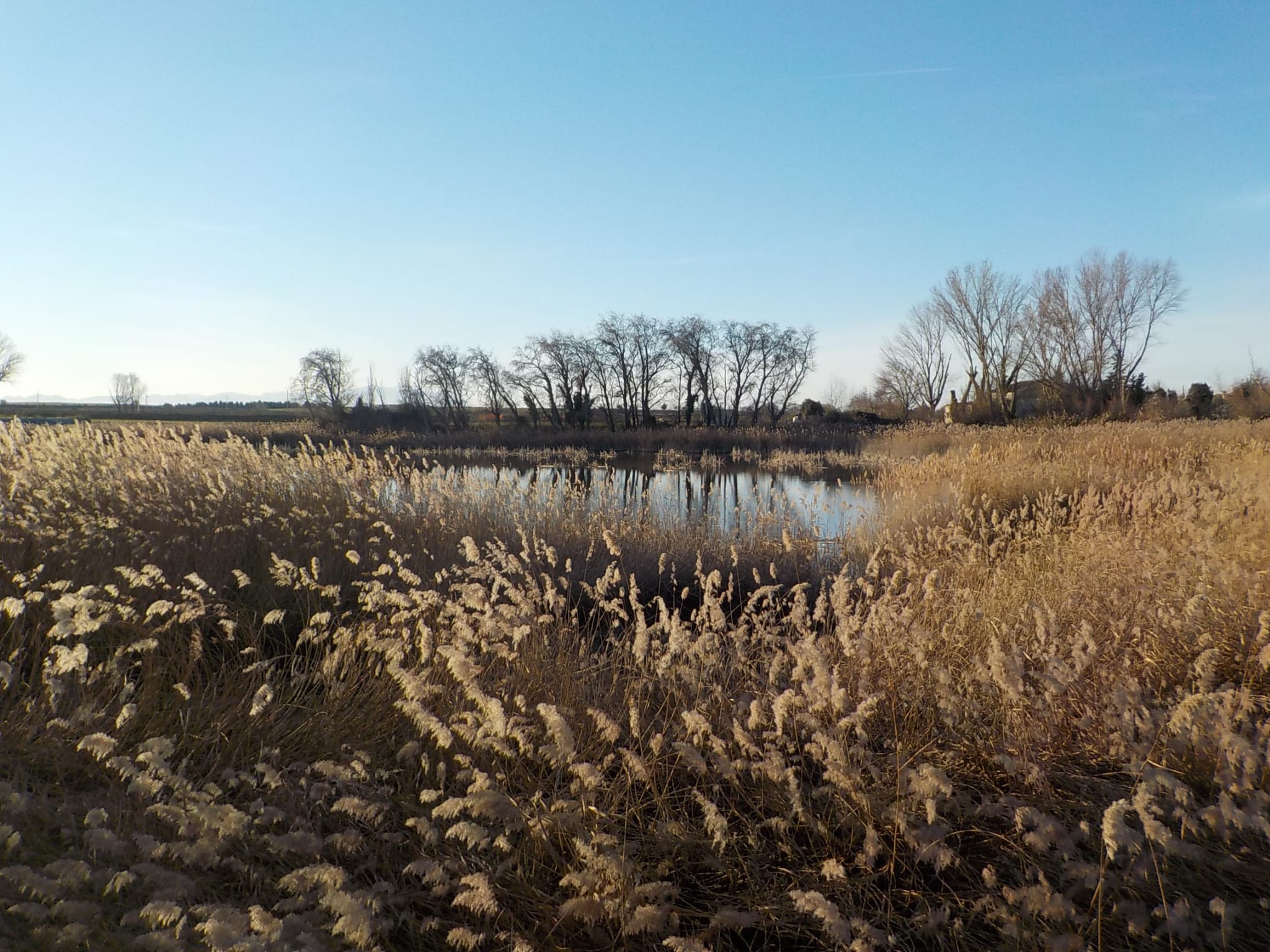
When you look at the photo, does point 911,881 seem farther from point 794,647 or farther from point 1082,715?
point 1082,715

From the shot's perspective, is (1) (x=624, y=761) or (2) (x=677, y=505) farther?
(2) (x=677, y=505)

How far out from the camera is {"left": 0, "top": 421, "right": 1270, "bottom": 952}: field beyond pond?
2.03 metres

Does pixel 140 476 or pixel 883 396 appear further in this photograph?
pixel 883 396

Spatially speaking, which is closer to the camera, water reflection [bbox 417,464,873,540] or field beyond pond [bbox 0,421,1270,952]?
field beyond pond [bbox 0,421,1270,952]

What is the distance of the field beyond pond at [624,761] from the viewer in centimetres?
203

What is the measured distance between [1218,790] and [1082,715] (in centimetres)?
49

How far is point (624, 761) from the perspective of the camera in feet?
8.31

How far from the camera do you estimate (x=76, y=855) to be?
2275 millimetres

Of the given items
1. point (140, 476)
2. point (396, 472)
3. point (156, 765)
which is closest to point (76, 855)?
point (156, 765)

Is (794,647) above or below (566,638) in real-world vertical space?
above

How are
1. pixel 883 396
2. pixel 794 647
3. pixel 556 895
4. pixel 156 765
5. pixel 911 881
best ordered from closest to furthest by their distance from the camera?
pixel 156 765
pixel 556 895
pixel 911 881
pixel 794 647
pixel 883 396

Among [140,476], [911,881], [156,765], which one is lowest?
[911,881]

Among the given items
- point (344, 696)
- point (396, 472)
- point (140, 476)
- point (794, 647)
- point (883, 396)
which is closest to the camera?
point (794, 647)

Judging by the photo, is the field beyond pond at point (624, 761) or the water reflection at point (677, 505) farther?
the water reflection at point (677, 505)
